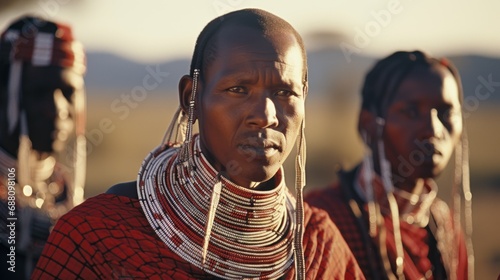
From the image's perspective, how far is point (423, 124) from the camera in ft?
18.5

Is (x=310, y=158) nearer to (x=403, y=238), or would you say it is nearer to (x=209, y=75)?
(x=403, y=238)

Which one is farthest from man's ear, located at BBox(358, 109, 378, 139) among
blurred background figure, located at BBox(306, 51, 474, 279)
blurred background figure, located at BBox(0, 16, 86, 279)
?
blurred background figure, located at BBox(0, 16, 86, 279)

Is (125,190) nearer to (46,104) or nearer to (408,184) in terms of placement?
(46,104)

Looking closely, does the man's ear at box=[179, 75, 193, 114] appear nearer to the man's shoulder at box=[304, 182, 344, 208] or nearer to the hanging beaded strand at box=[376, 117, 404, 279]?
the man's shoulder at box=[304, 182, 344, 208]

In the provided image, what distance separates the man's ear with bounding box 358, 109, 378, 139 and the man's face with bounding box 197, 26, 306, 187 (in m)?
2.40

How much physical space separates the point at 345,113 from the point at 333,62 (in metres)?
4.17

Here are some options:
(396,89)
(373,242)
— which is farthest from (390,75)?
(373,242)

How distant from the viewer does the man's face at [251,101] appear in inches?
141

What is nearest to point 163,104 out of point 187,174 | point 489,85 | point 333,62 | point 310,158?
point 333,62

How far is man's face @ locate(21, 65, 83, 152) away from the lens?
5.74m

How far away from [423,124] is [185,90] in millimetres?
2248

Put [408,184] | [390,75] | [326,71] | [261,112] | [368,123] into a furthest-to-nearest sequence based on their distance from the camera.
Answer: [326,71], [368,123], [390,75], [408,184], [261,112]

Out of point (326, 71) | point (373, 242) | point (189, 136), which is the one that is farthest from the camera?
point (326, 71)

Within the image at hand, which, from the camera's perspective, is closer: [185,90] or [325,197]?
[185,90]
